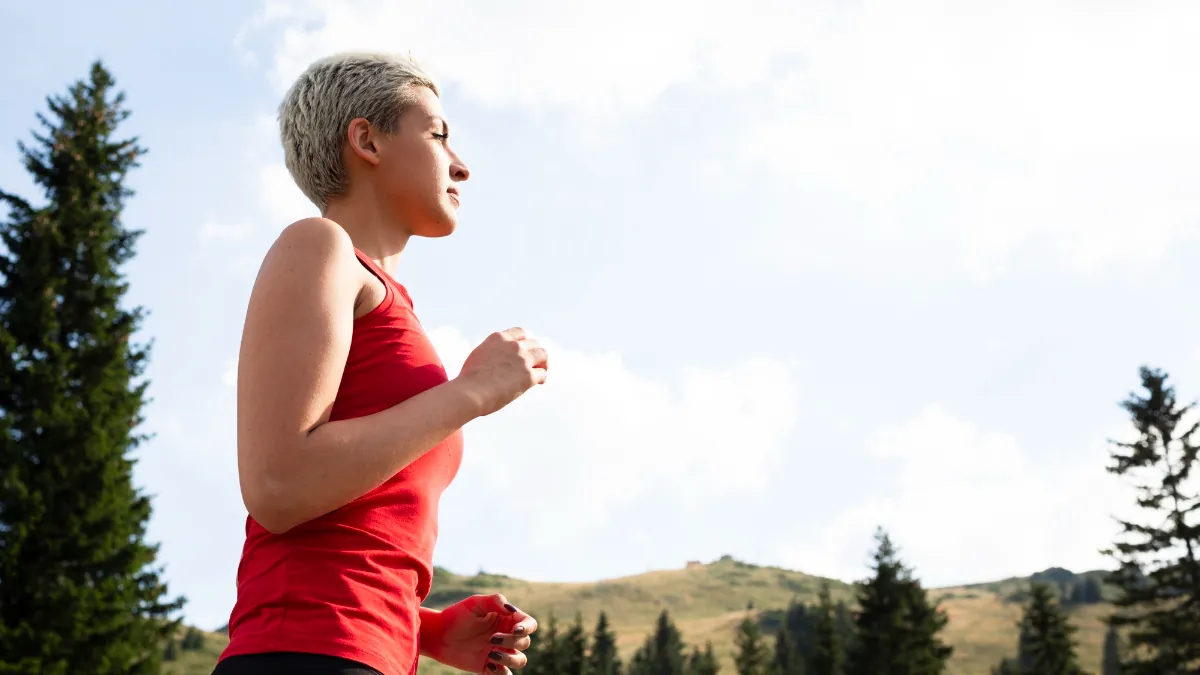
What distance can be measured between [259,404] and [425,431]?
0.34 m

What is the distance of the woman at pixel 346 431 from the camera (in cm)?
214

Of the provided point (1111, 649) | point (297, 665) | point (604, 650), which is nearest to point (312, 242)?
point (297, 665)

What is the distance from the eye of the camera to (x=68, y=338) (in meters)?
30.0

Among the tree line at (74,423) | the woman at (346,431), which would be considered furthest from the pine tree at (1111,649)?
the woman at (346,431)

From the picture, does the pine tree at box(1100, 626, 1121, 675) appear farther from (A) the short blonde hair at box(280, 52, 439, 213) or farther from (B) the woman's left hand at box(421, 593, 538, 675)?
(A) the short blonde hair at box(280, 52, 439, 213)

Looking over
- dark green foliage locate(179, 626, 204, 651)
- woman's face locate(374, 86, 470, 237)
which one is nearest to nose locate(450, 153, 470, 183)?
woman's face locate(374, 86, 470, 237)

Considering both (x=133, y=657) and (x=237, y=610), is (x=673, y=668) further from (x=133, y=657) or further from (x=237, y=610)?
(x=237, y=610)

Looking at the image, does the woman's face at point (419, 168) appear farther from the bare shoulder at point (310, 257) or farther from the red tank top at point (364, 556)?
the bare shoulder at point (310, 257)

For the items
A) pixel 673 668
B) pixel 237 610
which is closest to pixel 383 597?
pixel 237 610

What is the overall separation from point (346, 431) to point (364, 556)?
0.28 meters

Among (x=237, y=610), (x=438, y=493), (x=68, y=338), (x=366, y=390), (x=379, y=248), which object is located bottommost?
(x=237, y=610)

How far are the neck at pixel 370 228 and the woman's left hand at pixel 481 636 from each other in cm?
95

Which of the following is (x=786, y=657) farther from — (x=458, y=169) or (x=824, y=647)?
A: (x=458, y=169)

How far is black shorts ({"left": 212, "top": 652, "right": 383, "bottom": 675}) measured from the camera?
210 cm
